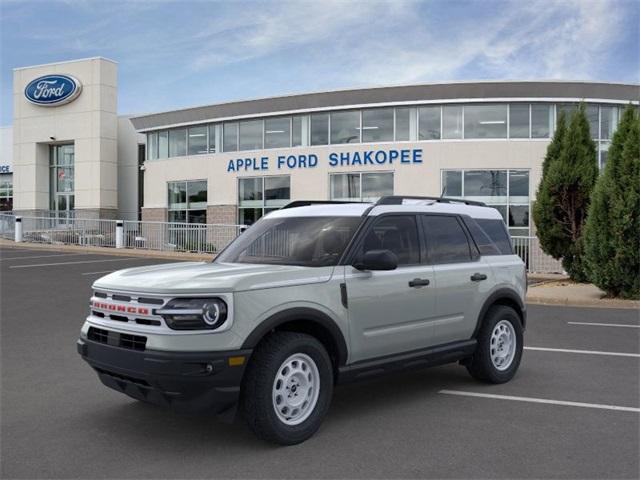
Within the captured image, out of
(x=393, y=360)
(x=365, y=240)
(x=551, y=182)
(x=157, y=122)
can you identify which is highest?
(x=157, y=122)

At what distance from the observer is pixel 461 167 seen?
25047 millimetres

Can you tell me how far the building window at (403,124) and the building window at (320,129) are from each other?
3.07m

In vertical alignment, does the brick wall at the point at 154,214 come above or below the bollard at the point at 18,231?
above

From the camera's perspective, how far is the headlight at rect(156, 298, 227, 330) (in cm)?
436

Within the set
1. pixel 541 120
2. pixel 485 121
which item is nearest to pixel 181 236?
pixel 485 121

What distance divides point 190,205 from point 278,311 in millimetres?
27457

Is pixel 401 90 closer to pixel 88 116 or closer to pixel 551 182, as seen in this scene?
pixel 551 182

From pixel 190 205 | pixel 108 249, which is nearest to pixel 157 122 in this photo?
pixel 190 205

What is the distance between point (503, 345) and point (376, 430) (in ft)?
7.35

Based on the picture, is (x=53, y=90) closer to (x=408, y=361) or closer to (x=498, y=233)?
(x=498, y=233)

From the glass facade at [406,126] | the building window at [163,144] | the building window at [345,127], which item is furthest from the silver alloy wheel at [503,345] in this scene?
the building window at [163,144]

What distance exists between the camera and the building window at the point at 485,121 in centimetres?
2489

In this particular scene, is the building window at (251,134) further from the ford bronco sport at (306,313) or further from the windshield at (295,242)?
the windshield at (295,242)

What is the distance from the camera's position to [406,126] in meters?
26.0
